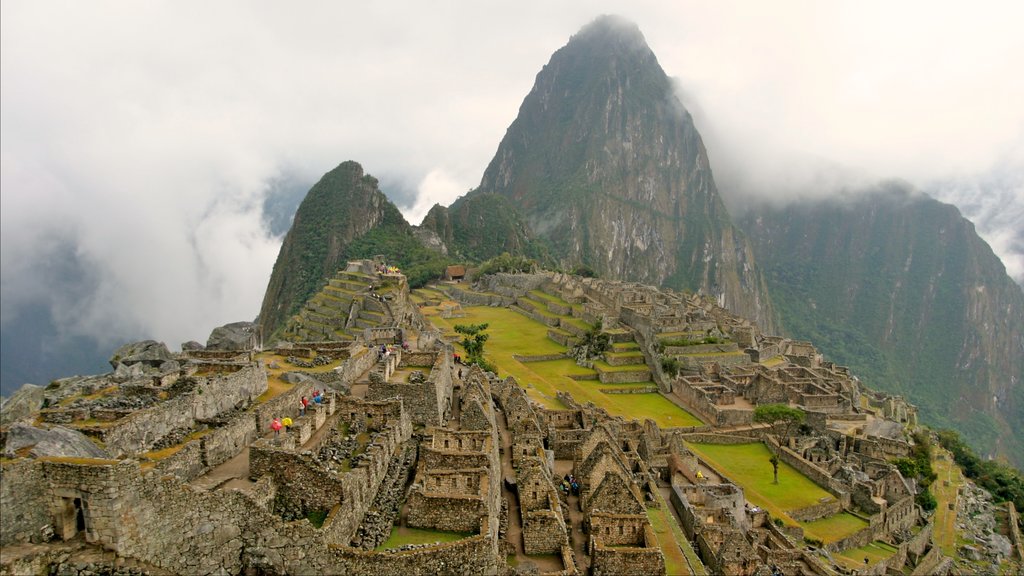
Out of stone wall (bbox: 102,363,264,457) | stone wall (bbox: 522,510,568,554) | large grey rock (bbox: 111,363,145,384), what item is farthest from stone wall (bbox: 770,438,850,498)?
large grey rock (bbox: 111,363,145,384)

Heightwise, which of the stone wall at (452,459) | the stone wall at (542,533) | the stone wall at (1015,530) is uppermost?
the stone wall at (452,459)

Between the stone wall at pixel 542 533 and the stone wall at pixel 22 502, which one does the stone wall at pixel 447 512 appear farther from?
the stone wall at pixel 22 502

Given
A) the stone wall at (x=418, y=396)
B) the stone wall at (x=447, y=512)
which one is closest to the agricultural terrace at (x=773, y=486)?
the stone wall at (x=418, y=396)

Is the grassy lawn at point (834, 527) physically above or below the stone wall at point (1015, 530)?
above

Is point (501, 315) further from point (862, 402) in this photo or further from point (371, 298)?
point (862, 402)

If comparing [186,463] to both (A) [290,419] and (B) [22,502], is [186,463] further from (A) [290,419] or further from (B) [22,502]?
(B) [22,502]

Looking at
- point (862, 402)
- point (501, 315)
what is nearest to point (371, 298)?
point (501, 315)

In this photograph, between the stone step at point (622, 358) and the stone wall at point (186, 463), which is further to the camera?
the stone step at point (622, 358)
